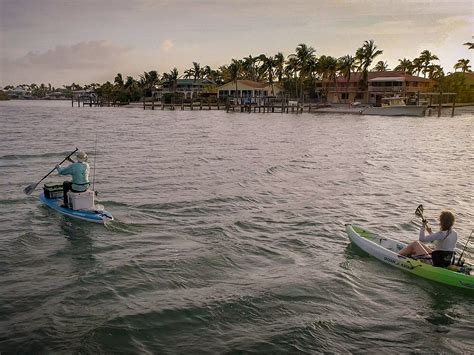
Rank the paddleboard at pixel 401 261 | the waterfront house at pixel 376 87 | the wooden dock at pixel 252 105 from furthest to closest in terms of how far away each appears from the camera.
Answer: the wooden dock at pixel 252 105 < the waterfront house at pixel 376 87 < the paddleboard at pixel 401 261

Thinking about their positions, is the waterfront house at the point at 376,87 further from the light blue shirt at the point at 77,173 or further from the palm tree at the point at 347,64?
the light blue shirt at the point at 77,173

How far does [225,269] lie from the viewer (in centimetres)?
1210

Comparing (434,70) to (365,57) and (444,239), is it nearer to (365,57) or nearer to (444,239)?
(365,57)

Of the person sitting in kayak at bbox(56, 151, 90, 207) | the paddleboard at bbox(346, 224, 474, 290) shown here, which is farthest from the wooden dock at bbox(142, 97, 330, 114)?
the paddleboard at bbox(346, 224, 474, 290)

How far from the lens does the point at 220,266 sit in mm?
12305

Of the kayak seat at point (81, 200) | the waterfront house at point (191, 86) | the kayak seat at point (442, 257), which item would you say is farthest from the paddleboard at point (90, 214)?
the waterfront house at point (191, 86)

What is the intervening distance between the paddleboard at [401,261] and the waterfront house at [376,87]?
88491mm

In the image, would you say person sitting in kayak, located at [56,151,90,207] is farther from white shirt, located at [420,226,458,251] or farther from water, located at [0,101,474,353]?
white shirt, located at [420,226,458,251]

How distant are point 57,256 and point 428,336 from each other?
9.83 m

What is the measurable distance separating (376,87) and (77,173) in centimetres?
9929

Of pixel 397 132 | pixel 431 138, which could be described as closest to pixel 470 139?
pixel 431 138

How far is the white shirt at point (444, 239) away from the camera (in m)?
10.6

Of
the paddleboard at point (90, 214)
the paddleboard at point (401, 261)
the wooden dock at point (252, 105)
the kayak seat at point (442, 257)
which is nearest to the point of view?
the paddleboard at point (401, 261)

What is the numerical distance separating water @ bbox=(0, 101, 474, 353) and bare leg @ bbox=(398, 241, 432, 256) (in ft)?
1.91
